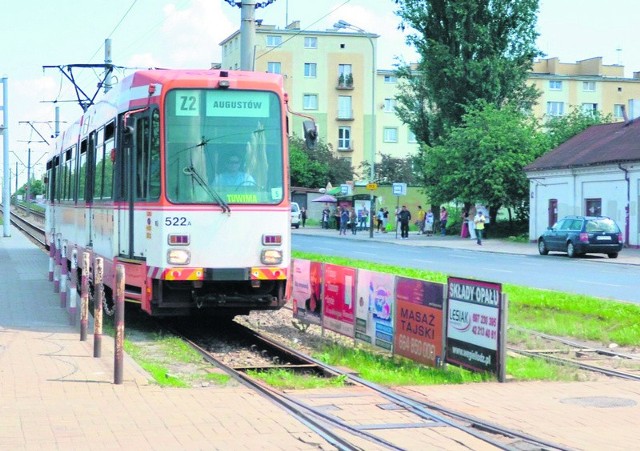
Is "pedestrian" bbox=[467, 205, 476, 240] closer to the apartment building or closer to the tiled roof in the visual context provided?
the tiled roof

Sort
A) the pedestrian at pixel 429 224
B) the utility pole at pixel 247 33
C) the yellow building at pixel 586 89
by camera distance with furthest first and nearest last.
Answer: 1. the yellow building at pixel 586 89
2. the pedestrian at pixel 429 224
3. the utility pole at pixel 247 33

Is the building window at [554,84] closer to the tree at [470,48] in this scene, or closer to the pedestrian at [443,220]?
the tree at [470,48]

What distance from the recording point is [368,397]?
977cm

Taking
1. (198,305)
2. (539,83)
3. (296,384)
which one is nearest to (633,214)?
(198,305)

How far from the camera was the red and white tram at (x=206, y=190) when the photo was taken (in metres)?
14.1

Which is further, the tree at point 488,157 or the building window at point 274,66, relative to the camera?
the building window at point 274,66

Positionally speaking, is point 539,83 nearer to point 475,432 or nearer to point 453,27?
point 453,27

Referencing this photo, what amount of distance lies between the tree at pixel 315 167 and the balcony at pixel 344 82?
7.12 metres

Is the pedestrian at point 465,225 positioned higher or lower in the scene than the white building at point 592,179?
lower

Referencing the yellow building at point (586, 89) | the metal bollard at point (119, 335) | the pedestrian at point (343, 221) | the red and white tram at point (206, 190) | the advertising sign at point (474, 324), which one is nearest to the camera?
the metal bollard at point (119, 335)

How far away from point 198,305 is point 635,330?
6113mm

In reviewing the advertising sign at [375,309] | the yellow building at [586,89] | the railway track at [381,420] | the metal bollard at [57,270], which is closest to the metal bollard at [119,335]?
the railway track at [381,420]

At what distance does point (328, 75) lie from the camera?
96.6m

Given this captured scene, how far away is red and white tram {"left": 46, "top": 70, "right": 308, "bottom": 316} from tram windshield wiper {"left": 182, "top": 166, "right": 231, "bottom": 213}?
0.04 ft
